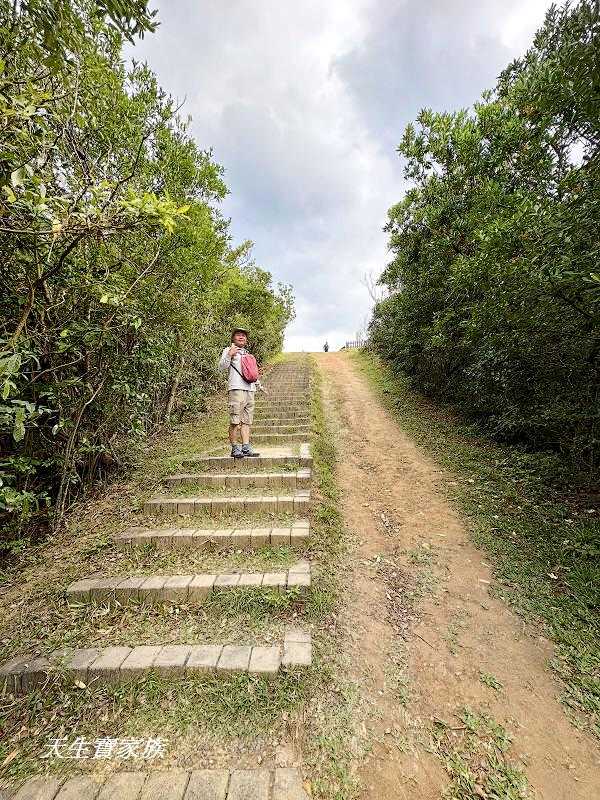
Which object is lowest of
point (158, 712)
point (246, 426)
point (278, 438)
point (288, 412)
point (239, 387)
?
point (158, 712)

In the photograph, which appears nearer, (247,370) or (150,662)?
(150,662)

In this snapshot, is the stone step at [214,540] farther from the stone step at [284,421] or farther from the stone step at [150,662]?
the stone step at [284,421]

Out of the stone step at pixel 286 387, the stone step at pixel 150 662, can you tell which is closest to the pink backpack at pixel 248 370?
the stone step at pixel 150 662

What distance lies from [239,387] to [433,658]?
11.8ft

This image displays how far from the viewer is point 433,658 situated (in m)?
2.53

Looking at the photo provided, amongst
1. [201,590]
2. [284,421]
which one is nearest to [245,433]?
[284,421]

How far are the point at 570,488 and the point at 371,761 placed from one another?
4.05m

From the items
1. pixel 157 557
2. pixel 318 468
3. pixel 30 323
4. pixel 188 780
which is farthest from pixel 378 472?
pixel 30 323

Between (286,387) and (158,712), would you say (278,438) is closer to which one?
(158,712)

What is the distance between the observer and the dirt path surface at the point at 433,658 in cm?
188

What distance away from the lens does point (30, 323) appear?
10.6 ft

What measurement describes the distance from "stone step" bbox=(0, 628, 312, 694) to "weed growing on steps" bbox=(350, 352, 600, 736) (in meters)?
1.85

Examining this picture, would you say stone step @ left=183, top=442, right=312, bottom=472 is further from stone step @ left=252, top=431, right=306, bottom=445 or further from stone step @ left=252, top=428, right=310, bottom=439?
stone step @ left=252, top=428, right=310, bottom=439

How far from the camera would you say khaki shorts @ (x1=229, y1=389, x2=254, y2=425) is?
4.88 m
